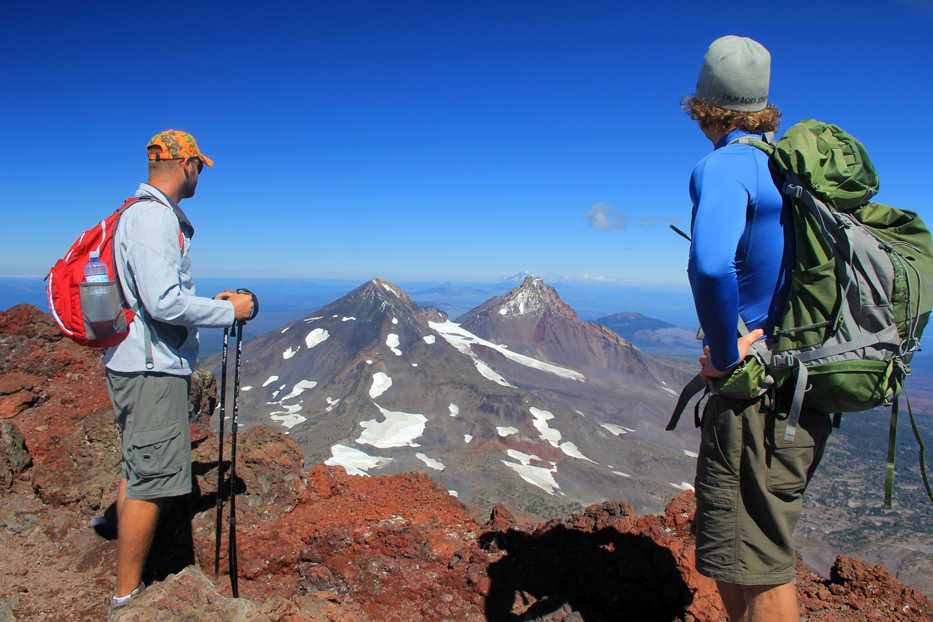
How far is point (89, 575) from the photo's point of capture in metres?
4.20

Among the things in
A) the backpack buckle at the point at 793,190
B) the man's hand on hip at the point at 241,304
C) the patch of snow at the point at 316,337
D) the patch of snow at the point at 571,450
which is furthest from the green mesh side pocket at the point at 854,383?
the patch of snow at the point at 316,337

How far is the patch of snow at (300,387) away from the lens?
7851 centimetres

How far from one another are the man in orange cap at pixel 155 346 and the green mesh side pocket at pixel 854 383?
10.5 feet

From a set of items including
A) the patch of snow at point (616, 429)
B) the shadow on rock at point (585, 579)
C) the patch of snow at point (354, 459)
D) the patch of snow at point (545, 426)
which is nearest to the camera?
the shadow on rock at point (585, 579)

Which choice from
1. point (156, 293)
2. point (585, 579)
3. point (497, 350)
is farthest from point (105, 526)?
point (497, 350)

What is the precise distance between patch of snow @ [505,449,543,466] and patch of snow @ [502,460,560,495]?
4.31ft

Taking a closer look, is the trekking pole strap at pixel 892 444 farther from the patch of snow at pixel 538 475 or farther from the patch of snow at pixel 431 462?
the patch of snow at pixel 431 462

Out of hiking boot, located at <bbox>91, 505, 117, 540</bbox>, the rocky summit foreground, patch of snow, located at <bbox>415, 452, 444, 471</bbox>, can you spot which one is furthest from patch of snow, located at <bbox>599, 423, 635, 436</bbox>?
hiking boot, located at <bbox>91, 505, 117, 540</bbox>

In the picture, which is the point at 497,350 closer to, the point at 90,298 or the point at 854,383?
the point at 90,298

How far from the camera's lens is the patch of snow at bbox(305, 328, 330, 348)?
3967 inches

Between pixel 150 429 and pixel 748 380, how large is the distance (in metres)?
3.38

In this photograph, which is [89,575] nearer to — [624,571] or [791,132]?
[624,571]

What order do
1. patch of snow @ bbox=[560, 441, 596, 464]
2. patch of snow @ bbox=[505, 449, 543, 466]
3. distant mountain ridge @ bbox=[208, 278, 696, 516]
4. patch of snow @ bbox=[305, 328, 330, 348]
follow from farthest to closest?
1. patch of snow @ bbox=[305, 328, 330, 348]
2. patch of snow @ bbox=[560, 441, 596, 464]
3. patch of snow @ bbox=[505, 449, 543, 466]
4. distant mountain ridge @ bbox=[208, 278, 696, 516]

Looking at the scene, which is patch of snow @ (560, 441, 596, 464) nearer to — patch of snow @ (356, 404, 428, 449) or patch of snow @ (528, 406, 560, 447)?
patch of snow @ (528, 406, 560, 447)
